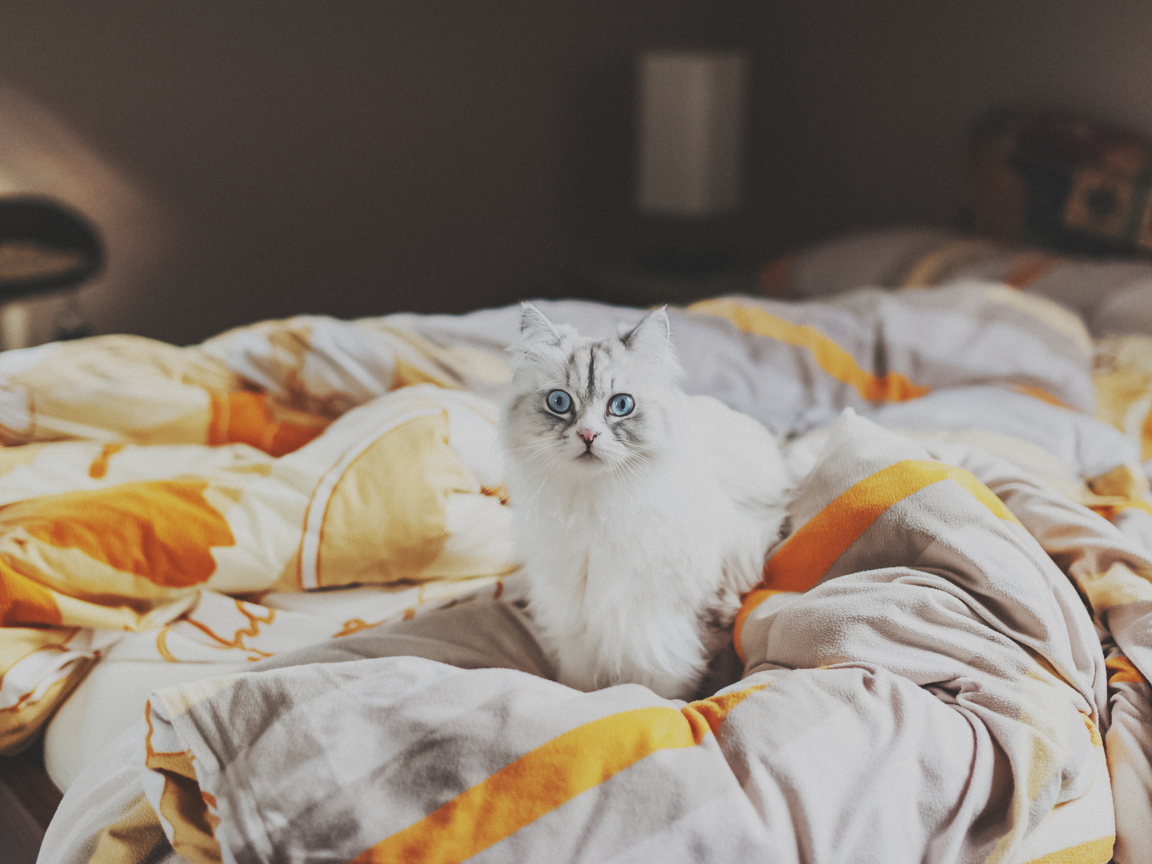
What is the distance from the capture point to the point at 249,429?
4.08 ft

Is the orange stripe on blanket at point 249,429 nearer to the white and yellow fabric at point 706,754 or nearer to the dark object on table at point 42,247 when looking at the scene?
the white and yellow fabric at point 706,754

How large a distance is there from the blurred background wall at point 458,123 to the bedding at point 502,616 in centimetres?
110

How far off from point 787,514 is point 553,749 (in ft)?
1.54

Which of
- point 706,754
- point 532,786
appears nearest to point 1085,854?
point 706,754

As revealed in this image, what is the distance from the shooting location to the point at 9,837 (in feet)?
2.75

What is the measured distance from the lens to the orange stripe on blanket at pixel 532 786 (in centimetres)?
57

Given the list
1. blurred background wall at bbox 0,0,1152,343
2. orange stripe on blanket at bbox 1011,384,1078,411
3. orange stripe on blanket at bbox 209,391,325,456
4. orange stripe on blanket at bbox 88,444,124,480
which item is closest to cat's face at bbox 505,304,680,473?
orange stripe on blanket at bbox 209,391,325,456

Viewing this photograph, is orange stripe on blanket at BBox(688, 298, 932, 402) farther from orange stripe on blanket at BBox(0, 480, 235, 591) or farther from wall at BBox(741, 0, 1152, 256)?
wall at BBox(741, 0, 1152, 256)

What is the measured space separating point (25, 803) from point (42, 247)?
5.48ft

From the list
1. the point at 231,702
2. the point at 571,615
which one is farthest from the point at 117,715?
the point at 571,615

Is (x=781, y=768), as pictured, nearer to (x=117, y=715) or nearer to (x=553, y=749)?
(x=553, y=749)

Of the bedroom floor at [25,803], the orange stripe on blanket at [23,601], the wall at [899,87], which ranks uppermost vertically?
the wall at [899,87]

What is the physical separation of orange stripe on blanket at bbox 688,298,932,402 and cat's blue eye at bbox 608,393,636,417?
730mm

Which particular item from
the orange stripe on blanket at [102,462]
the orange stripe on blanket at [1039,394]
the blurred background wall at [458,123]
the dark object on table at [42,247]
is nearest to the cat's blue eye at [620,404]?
the orange stripe on blanket at [102,462]
